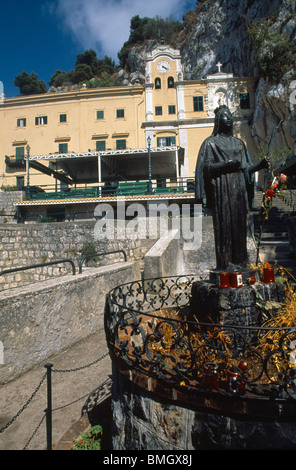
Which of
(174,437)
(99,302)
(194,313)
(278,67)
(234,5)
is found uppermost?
(234,5)

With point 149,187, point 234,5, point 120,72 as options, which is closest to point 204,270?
point 149,187

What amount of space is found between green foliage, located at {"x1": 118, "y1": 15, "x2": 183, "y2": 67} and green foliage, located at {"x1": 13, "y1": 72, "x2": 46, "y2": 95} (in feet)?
57.8

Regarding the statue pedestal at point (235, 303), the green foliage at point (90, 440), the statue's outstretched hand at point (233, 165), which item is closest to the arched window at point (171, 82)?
the statue's outstretched hand at point (233, 165)

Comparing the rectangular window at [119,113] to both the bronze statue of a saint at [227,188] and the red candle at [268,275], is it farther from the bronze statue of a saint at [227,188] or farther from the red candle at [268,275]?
the red candle at [268,275]

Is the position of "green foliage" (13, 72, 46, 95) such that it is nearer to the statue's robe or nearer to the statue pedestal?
the statue's robe

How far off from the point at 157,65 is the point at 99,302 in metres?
28.3

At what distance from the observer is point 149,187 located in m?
17.9

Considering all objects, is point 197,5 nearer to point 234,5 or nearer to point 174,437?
point 234,5

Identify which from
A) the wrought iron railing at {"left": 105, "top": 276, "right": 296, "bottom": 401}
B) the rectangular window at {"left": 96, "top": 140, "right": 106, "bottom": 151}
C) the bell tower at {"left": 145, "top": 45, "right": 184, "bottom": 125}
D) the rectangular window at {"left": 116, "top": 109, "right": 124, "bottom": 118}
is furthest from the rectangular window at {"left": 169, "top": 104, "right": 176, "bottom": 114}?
the wrought iron railing at {"left": 105, "top": 276, "right": 296, "bottom": 401}

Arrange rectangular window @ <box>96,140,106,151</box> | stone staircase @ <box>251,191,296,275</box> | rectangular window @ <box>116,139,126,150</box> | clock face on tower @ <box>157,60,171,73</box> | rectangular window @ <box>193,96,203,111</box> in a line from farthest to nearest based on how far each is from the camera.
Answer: clock face on tower @ <box>157,60,171,73</box>
rectangular window @ <box>96,140,106,151</box>
rectangular window @ <box>116,139,126,150</box>
rectangular window @ <box>193,96,203,111</box>
stone staircase @ <box>251,191,296,275</box>

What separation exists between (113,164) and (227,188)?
18.3 meters

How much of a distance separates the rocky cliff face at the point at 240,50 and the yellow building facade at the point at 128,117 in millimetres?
2926

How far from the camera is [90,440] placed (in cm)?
301

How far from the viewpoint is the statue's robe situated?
355cm
